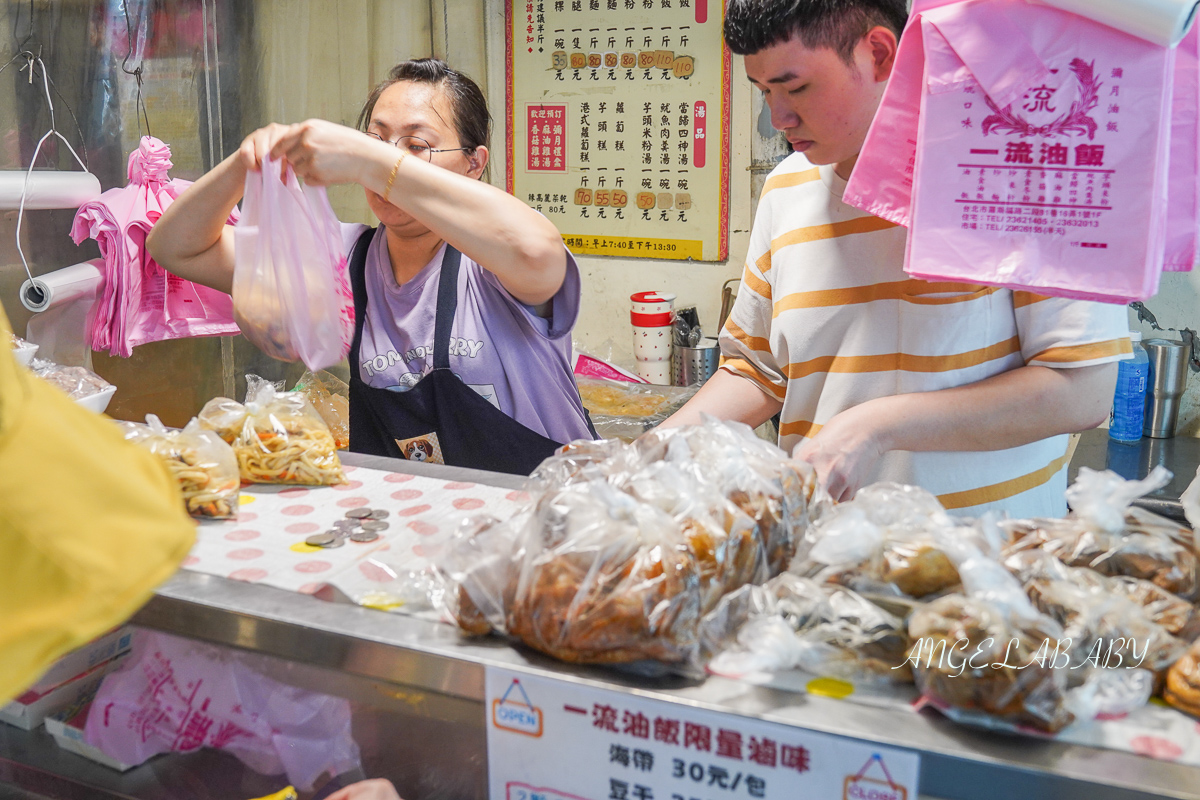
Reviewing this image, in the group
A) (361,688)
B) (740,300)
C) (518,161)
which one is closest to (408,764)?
(361,688)

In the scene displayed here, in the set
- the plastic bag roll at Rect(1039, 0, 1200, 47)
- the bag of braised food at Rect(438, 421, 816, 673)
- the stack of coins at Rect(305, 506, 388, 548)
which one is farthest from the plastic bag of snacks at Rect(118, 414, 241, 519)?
the plastic bag roll at Rect(1039, 0, 1200, 47)

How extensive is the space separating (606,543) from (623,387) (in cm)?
295

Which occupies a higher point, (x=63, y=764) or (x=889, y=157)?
(x=889, y=157)

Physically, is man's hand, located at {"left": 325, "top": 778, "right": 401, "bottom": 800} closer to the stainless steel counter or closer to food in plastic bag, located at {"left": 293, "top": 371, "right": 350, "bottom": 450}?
the stainless steel counter

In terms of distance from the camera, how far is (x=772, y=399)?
6.57 ft

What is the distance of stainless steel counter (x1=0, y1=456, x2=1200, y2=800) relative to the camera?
769mm

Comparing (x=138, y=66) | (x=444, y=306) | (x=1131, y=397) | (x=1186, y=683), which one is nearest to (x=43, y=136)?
(x=138, y=66)

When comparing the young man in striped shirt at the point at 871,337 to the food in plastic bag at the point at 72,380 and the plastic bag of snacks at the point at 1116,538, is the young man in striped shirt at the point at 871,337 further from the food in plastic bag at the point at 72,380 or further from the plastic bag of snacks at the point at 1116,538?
the food in plastic bag at the point at 72,380

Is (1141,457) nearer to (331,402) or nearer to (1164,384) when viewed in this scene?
(1164,384)

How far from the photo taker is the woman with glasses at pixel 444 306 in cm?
200

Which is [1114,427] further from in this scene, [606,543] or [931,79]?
[606,543]

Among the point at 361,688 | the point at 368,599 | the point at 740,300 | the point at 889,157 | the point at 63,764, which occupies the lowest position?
the point at 63,764

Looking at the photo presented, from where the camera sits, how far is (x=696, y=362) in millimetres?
4047

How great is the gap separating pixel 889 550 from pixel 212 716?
3.12 feet
